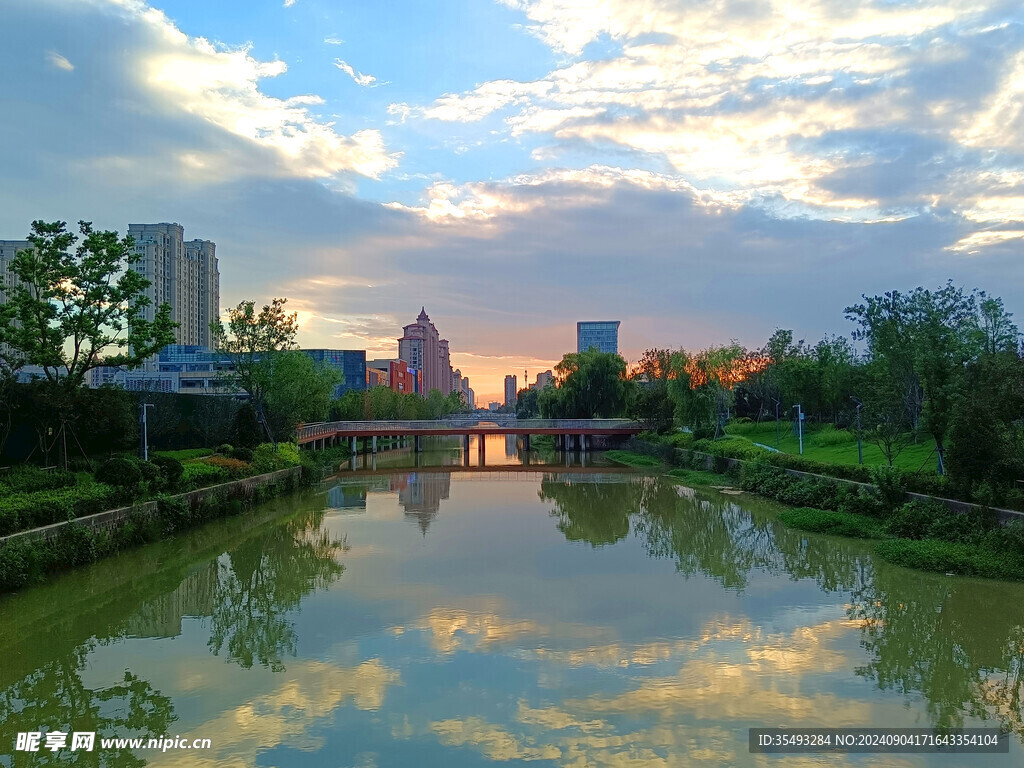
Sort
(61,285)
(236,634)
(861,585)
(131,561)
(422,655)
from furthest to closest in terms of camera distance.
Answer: (61,285)
(131,561)
(861,585)
(236,634)
(422,655)

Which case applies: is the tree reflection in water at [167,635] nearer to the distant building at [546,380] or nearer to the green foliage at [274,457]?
the green foliage at [274,457]

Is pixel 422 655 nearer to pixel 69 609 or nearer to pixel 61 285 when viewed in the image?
pixel 69 609

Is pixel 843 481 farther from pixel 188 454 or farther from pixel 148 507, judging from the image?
pixel 188 454

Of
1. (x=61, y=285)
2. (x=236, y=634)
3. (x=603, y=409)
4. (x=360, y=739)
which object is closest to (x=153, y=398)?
(x=61, y=285)

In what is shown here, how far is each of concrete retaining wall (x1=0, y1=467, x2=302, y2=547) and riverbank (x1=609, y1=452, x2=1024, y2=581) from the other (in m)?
12.2

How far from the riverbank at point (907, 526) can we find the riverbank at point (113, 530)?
477 inches

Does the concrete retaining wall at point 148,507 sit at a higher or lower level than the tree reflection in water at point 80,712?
higher

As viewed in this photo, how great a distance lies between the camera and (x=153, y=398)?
2017 cm

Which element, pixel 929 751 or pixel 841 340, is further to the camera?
pixel 841 340

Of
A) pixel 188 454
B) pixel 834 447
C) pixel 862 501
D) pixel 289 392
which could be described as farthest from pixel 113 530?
pixel 834 447

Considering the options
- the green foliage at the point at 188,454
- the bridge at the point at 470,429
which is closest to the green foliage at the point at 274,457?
the green foliage at the point at 188,454

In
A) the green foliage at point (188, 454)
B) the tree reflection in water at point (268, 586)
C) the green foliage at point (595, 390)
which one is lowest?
the tree reflection in water at point (268, 586)

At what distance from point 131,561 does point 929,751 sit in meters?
11.2

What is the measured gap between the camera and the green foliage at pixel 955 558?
973cm
